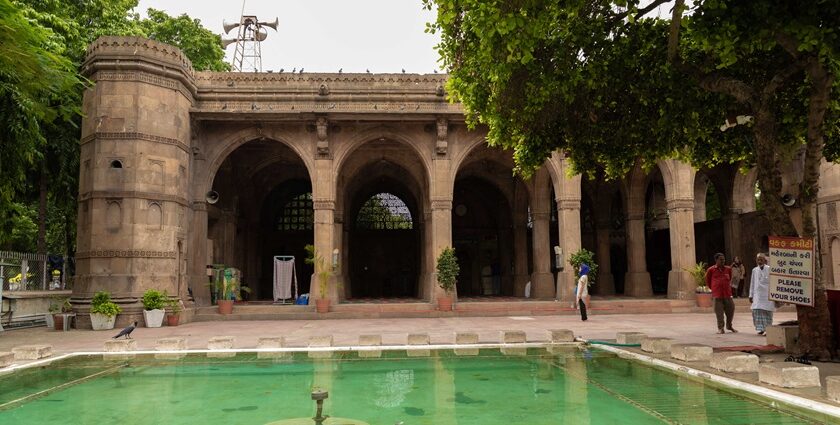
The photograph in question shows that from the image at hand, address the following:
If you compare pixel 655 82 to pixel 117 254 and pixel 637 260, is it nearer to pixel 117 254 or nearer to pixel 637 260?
pixel 117 254

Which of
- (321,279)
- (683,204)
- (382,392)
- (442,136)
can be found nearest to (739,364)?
(382,392)

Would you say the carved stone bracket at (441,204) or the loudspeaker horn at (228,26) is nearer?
the carved stone bracket at (441,204)

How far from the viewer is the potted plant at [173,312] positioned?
616 inches

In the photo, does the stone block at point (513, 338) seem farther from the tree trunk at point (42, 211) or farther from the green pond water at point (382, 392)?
the tree trunk at point (42, 211)

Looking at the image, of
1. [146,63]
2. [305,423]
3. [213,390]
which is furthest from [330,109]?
[305,423]

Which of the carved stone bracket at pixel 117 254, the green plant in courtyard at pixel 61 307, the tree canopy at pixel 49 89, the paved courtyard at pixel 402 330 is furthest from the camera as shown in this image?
the carved stone bracket at pixel 117 254

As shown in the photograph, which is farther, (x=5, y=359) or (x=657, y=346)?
(x=657, y=346)

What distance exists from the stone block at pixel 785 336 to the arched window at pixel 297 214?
23.4 metres

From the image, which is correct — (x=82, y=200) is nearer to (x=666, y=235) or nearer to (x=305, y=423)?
(x=305, y=423)

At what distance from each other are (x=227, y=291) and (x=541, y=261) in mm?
11851

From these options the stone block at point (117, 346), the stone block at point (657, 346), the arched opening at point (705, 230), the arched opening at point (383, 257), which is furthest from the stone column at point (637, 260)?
the stone block at point (117, 346)

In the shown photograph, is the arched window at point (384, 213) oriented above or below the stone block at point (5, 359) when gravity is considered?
above

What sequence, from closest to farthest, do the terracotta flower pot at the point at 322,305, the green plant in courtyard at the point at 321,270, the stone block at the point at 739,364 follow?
the stone block at the point at 739,364
the terracotta flower pot at the point at 322,305
the green plant in courtyard at the point at 321,270

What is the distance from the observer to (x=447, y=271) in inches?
707
